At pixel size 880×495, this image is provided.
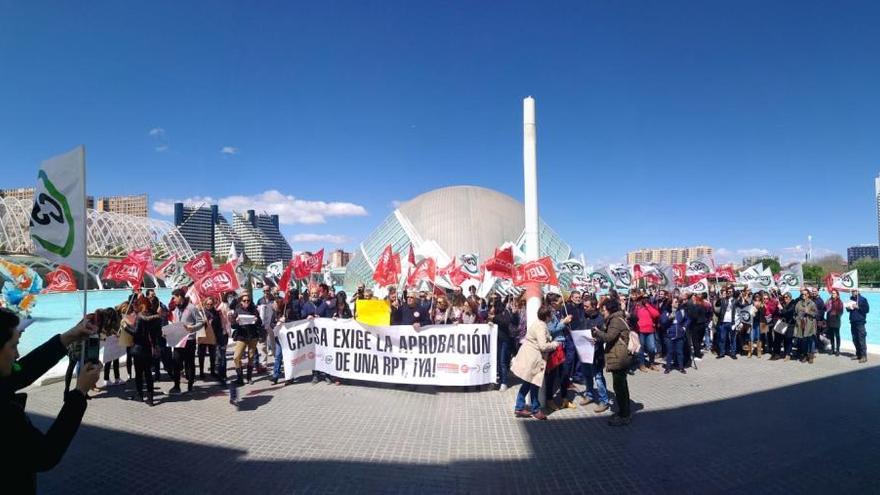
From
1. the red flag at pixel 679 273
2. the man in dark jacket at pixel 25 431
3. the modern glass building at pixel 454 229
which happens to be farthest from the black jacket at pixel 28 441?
the modern glass building at pixel 454 229

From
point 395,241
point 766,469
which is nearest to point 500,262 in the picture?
point 766,469

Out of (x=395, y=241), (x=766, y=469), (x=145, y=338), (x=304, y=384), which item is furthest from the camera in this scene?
(x=395, y=241)

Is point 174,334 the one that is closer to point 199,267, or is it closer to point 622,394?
point 199,267

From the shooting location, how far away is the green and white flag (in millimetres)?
4336

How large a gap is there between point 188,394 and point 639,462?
27.4ft

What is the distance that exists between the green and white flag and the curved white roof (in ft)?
135

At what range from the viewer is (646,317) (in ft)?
36.1

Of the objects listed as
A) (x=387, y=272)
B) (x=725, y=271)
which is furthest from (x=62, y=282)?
(x=725, y=271)

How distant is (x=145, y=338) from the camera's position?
26.8ft

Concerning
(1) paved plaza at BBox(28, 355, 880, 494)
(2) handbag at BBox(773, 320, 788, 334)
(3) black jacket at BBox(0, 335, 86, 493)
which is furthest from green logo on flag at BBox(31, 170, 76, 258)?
(2) handbag at BBox(773, 320, 788, 334)

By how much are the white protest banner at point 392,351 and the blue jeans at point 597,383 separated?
71.4 inches

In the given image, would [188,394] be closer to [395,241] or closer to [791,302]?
[791,302]

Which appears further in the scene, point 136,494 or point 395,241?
point 395,241

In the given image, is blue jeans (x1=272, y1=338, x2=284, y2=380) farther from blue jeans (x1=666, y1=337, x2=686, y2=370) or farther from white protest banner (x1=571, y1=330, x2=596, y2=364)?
blue jeans (x1=666, y1=337, x2=686, y2=370)
